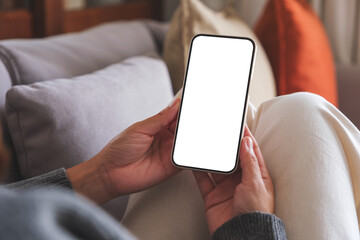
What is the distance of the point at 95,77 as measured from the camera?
87 cm

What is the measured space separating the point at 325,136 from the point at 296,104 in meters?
0.07

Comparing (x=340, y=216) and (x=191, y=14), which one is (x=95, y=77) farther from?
(x=340, y=216)

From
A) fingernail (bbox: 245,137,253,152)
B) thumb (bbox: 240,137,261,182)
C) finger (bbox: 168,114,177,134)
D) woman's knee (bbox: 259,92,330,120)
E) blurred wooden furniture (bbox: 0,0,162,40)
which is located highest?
woman's knee (bbox: 259,92,330,120)

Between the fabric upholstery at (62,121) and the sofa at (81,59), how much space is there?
0.02 metres

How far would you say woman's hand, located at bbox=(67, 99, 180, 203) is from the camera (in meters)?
0.70

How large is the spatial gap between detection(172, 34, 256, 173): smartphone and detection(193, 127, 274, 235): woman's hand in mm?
23

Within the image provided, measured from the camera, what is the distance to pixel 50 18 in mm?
1400

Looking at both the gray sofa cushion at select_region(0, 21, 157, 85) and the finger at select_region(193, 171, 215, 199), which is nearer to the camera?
the finger at select_region(193, 171, 215, 199)

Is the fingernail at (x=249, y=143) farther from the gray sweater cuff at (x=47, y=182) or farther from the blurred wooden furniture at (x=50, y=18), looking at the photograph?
the blurred wooden furniture at (x=50, y=18)

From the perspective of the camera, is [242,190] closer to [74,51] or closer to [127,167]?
[127,167]

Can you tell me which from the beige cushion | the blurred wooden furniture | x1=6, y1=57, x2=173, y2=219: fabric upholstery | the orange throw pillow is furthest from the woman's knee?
the blurred wooden furniture

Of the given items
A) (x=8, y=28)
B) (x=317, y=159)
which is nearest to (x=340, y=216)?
(x=317, y=159)

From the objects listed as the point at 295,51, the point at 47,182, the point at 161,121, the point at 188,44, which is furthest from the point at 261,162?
the point at 295,51

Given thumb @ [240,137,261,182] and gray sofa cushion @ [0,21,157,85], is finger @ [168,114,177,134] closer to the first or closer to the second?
thumb @ [240,137,261,182]
